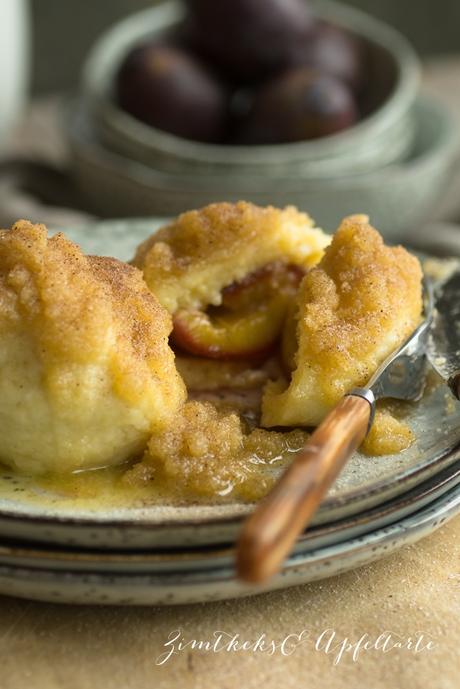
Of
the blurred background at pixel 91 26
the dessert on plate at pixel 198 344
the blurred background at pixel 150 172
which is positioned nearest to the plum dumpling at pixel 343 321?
the dessert on plate at pixel 198 344

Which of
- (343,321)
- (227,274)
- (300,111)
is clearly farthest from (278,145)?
(343,321)

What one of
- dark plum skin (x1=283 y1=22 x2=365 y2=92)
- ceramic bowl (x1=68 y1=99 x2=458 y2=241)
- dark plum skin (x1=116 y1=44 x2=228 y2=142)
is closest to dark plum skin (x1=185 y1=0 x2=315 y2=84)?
dark plum skin (x1=283 y1=22 x2=365 y2=92)

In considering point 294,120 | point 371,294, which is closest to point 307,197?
point 294,120

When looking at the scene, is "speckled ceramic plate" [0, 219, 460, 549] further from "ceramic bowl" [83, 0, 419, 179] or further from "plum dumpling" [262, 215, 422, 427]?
"ceramic bowl" [83, 0, 419, 179]

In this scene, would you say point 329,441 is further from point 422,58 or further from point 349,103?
point 422,58

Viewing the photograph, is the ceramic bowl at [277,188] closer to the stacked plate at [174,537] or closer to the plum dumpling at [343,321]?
the plum dumpling at [343,321]

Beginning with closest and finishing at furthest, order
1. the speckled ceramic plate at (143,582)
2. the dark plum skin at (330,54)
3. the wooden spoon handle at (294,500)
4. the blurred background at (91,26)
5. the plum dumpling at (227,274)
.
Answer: the wooden spoon handle at (294,500) → the speckled ceramic plate at (143,582) → the plum dumpling at (227,274) → the dark plum skin at (330,54) → the blurred background at (91,26)
